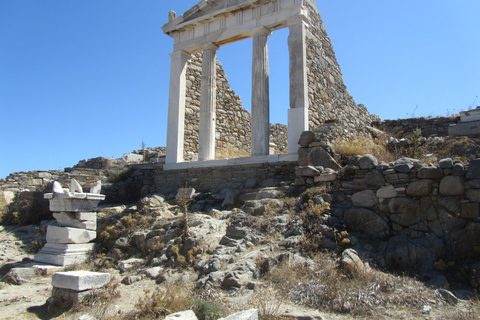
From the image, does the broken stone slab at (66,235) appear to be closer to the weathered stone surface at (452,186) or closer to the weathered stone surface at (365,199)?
the weathered stone surface at (365,199)

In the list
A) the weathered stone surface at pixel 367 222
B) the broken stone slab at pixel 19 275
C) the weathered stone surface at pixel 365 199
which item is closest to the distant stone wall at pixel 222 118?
the broken stone slab at pixel 19 275

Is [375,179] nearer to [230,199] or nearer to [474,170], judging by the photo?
[474,170]

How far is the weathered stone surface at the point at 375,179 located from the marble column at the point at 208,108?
5.54m

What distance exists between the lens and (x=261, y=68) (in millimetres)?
10812

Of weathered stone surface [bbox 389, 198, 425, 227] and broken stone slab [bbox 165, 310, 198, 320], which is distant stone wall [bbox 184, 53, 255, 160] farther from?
broken stone slab [bbox 165, 310, 198, 320]

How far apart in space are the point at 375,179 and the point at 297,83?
417 centimetres

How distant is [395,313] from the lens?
4230 millimetres

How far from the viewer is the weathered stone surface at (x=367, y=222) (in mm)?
6422

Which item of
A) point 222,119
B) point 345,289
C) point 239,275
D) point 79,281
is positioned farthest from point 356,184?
point 222,119

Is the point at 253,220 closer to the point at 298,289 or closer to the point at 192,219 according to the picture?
the point at 192,219

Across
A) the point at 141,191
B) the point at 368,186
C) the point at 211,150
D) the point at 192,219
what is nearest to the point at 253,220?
the point at 192,219

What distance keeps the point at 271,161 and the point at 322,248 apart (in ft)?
13.4

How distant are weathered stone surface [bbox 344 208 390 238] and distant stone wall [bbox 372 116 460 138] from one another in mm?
7338

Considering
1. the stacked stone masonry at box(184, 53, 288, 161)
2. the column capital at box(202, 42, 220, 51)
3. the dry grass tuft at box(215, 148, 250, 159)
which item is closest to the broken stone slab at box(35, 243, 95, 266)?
the stacked stone masonry at box(184, 53, 288, 161)
